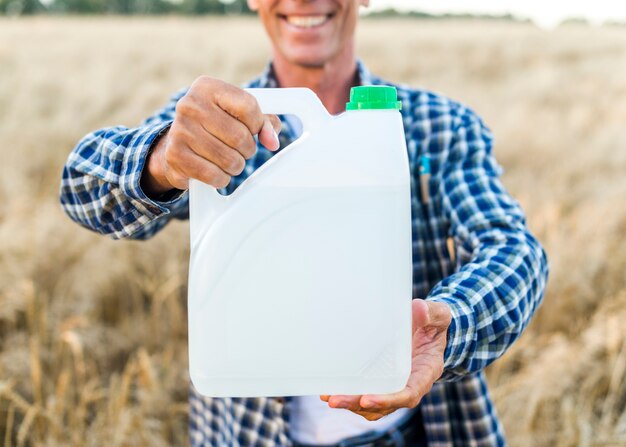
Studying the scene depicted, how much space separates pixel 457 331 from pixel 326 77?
0.66m

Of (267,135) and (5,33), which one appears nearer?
(267,135)

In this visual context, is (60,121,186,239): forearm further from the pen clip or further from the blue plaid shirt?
the pen clip

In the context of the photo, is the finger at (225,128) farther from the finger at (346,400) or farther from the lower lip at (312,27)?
the lower lip at (312,27)

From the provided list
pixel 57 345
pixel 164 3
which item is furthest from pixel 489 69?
pixel 164 3

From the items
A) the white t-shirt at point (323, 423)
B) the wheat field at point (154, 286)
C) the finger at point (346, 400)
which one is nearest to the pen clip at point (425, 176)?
the white t-shirt at point (323, 423)

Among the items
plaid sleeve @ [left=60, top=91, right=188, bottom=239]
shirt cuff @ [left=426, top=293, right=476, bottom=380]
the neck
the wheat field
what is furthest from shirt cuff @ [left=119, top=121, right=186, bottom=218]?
the wheat field

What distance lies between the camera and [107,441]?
61.8 inches

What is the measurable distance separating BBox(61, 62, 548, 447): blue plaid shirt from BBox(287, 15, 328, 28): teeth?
0.16 m

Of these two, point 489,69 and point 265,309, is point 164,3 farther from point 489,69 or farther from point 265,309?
point 265,309

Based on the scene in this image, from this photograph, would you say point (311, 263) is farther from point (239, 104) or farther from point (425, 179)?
point (425, 179)

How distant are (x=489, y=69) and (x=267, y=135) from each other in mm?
8043

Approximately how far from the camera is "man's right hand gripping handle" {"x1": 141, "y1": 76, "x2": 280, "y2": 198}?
734mm

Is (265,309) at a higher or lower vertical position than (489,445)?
higher

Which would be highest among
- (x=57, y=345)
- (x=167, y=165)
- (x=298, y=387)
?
(x=167, y=165)
